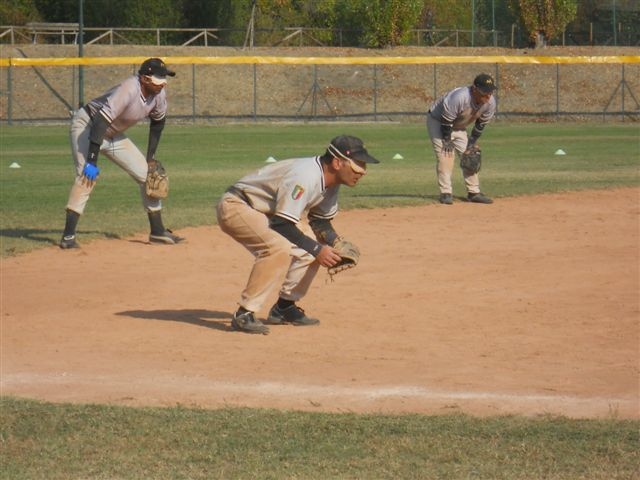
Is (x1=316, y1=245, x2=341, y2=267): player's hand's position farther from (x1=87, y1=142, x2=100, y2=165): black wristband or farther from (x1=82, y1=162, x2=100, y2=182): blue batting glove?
(x1=82, y1=162, x2=100, y2=182): blue batting glove

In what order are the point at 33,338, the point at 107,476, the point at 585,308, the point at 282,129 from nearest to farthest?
the point at 107,476
the point at 33,338
the point at 585,308
the point at 282,129

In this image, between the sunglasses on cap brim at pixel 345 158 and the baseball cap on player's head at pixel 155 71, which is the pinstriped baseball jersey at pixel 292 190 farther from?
the baseball cap on player's head at pixel 155 71

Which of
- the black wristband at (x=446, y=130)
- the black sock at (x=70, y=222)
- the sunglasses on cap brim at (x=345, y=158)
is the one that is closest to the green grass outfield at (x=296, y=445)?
the sunglasses on cap brim at (x=345, y=158)

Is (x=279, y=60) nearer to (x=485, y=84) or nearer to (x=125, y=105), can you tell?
(x=485, y=84)

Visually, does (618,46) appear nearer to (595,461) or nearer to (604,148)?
(604,148)

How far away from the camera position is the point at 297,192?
8.11 meters

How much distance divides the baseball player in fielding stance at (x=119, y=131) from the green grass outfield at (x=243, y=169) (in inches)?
31.0

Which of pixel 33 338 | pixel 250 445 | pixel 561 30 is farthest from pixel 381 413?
pixel 561 30

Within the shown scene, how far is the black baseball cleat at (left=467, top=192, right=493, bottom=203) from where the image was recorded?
55.6 ft

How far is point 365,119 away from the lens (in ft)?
152

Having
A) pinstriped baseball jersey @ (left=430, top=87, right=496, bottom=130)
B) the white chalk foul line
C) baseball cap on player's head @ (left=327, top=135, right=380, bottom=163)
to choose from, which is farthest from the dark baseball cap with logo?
the white chalk foul line

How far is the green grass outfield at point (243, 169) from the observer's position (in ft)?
51.3

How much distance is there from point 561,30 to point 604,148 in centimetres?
2911

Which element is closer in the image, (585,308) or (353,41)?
(585,308)
